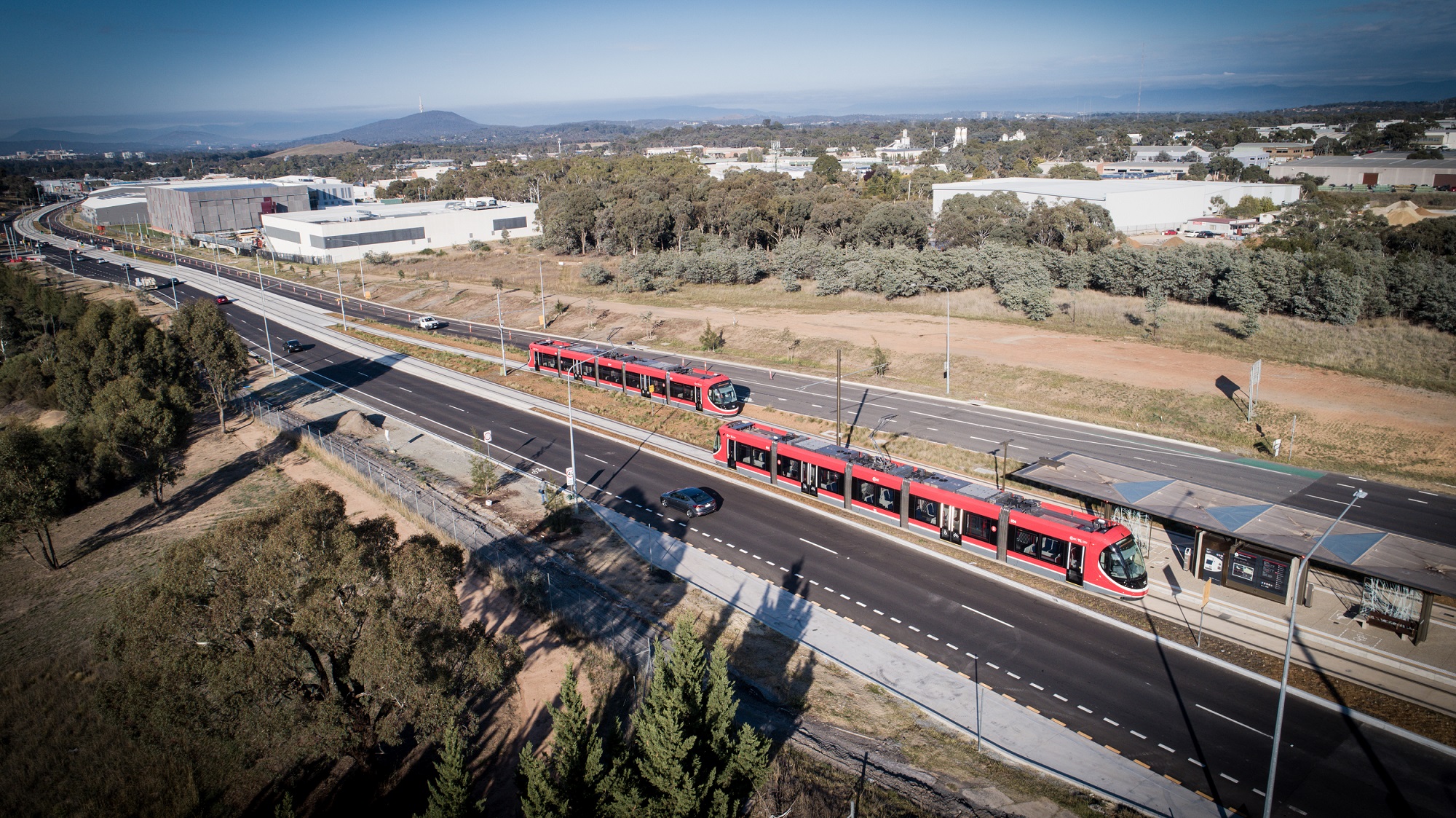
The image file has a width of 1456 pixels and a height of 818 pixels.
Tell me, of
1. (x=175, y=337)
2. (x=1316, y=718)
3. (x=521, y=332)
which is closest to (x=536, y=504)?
(x=1316, y=718)

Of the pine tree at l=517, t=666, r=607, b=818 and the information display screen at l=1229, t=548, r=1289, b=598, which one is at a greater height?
the pine tree at l=517, t=666, r=607, b=818

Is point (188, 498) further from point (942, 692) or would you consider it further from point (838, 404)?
point (942, 692)

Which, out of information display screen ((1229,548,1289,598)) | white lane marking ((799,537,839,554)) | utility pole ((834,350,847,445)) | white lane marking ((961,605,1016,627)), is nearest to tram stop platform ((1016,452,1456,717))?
information display screen ((1229,548,1289,598))

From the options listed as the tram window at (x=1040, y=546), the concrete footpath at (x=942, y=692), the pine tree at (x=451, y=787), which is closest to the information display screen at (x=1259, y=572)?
the tram window at (x=1040, y=546)

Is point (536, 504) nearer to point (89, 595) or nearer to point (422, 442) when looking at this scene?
point (422, 442)

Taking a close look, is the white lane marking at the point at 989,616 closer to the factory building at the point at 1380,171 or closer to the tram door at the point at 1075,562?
the tram door at the point at 1075,562

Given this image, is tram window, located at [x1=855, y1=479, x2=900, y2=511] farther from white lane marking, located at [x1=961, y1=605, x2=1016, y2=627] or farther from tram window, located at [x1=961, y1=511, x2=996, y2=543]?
white lane marking, located at [x1=961, y1=605, x2=1016, y2=627]
